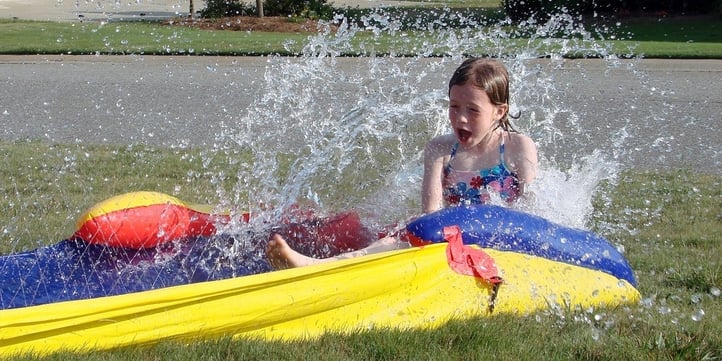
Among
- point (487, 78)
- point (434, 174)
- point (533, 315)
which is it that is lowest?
point (533, 315)

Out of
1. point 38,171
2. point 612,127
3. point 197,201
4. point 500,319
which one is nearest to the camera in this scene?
point 500,319

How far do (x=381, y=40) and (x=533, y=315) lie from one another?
11.3 m

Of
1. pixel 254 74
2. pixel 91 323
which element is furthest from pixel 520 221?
pixel 254 74

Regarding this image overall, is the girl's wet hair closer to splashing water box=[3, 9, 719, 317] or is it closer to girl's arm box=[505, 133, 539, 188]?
girl's arm box=[505, 133, 539, 188]

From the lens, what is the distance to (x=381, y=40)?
1451 cm

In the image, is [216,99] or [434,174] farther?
[216,99]

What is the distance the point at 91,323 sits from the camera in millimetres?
3053

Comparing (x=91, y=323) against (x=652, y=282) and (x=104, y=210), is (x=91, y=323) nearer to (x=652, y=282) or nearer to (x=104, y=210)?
(x=104, y=210)

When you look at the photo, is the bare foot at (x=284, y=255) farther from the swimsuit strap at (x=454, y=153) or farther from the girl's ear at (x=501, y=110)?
the girl's ear at (x=501, y=110)

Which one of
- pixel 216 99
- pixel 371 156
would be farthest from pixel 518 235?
pixel 216 99

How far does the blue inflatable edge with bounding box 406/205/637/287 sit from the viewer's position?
3.67 metres

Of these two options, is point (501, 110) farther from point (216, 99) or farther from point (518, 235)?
point (216, 99)

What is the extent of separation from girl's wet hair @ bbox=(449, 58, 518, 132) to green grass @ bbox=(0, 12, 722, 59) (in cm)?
658

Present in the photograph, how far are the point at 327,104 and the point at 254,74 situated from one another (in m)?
2.67
